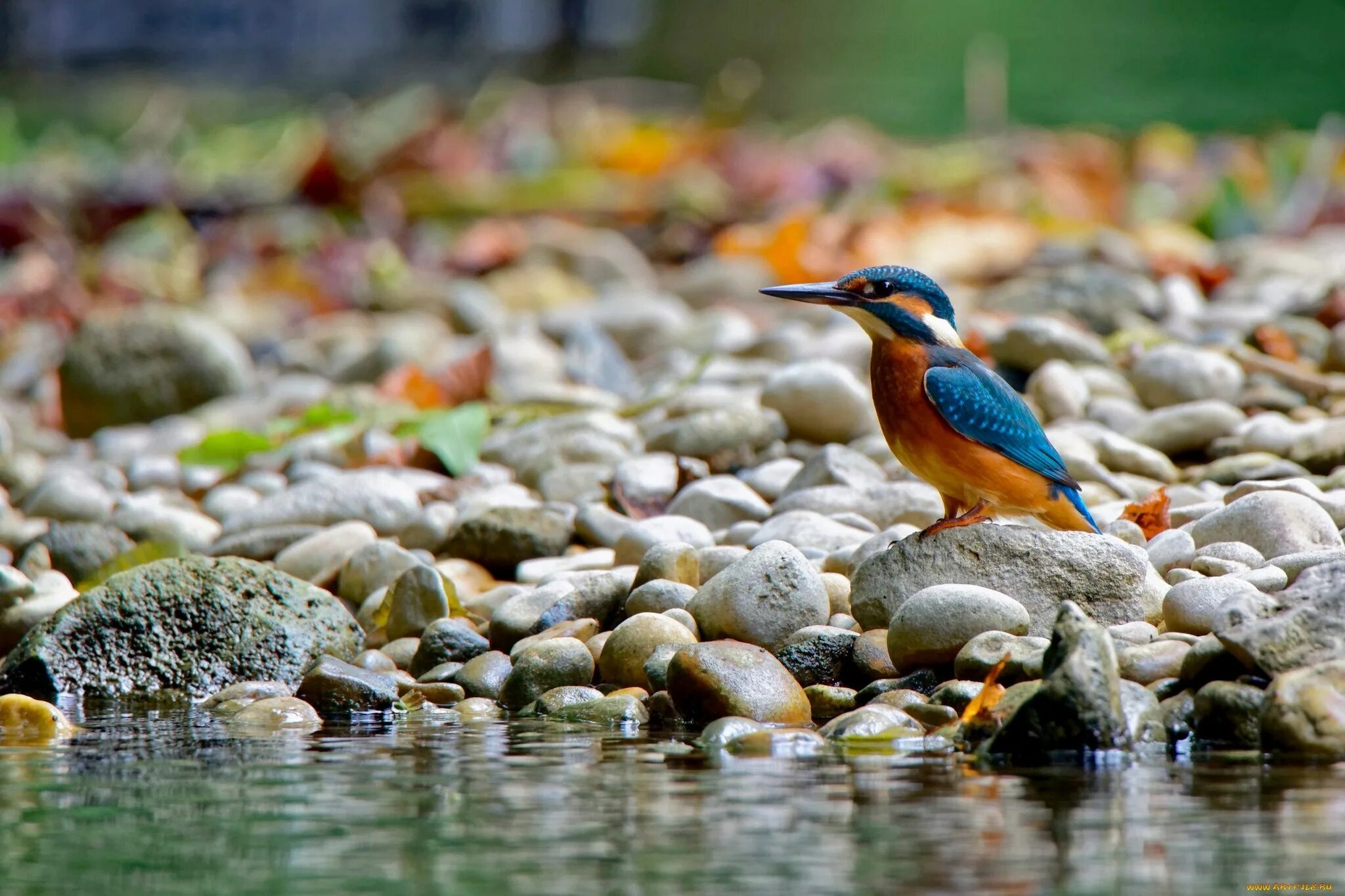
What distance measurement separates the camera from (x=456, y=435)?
533 centimetres

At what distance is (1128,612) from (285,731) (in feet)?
5.61

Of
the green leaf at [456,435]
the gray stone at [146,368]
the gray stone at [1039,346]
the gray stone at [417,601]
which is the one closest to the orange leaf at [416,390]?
the green leaf at [456,435]

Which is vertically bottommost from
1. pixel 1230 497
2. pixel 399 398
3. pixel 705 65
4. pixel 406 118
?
pixel 1230 497

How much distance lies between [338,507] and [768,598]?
1.67m

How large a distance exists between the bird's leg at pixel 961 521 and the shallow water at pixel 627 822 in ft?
2.47

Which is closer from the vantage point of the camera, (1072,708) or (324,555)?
(1072,708)

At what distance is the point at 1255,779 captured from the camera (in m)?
2.58

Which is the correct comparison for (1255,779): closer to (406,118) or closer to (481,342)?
(481,342)

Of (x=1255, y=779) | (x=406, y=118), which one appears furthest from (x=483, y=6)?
(x=1255, y=779)

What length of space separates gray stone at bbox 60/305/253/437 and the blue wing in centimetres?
409

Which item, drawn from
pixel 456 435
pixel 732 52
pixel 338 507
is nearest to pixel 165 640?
pixel 338 507

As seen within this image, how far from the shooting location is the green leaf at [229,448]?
18.6 feet

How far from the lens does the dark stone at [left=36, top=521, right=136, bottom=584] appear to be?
4531 millimetres

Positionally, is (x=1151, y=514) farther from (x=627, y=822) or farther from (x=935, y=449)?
(x=627, y=822)
